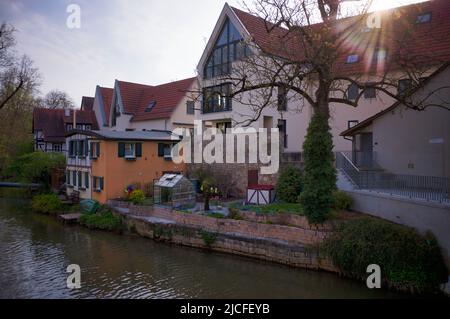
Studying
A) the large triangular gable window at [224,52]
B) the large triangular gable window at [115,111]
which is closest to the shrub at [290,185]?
the large triangular gable window at [224,52]

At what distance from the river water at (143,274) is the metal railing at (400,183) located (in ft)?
11.6

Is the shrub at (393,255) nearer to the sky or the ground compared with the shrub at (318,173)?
nearer to the ground

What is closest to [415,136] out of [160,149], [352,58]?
[352,58]

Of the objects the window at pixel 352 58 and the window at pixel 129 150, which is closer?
the window at pixel 352 58

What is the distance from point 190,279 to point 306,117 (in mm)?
14654

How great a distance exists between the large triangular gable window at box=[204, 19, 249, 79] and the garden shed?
8080mm

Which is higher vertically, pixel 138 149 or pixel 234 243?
pixel 138 149

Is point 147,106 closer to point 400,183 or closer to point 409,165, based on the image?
point 409,165

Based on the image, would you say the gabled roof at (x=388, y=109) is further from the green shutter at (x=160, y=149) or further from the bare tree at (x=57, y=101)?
the bare tree at (x=57, y=101)

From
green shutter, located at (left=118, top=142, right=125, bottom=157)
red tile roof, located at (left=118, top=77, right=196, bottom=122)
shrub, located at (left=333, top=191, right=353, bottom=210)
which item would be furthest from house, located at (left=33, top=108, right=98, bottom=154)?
shrub, located at (left=333, top=191, right=353, bottom=210)

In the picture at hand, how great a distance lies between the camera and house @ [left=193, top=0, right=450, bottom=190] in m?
19.2

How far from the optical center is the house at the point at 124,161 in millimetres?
21797

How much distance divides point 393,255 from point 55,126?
3760 centimetres

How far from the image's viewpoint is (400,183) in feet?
44.8
